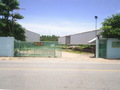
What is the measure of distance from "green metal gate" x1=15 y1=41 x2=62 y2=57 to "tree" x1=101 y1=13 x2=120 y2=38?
593 centimetres

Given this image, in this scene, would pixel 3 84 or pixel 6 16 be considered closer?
pixel 3 84

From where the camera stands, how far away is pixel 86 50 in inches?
851

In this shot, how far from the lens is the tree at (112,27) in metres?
12.0

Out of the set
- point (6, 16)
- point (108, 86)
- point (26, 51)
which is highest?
point (6, 16)

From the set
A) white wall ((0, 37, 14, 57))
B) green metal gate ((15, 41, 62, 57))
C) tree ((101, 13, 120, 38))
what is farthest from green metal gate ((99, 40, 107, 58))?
white wall ((0, 37, 14, 57))

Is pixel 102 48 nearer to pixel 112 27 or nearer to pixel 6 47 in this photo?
pixel 112 27

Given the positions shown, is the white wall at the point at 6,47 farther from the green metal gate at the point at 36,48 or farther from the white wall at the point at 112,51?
the white wall at the point at 112,51

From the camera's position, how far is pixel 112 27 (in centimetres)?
1287

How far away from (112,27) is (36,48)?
9.91 meters

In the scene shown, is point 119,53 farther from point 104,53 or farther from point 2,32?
point 2,32

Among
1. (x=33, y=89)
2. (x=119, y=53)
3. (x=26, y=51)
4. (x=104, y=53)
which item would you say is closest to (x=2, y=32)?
(x=26, y=51)

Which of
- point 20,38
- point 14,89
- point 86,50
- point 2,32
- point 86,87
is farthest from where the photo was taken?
point 86,50

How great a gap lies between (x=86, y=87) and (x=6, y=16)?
580 inches

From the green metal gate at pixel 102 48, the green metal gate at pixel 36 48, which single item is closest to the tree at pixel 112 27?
the green metal gate at pixel 102 48
